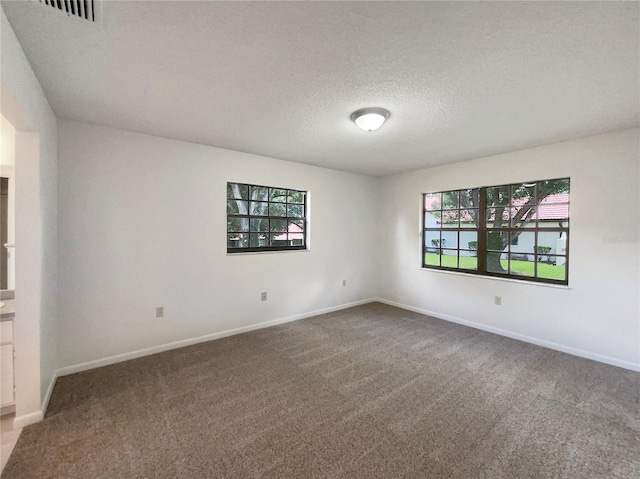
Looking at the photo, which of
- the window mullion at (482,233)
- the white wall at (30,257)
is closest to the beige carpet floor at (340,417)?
the white wall at (30,257)

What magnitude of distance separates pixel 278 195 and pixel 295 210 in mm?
379

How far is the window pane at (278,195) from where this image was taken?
415 centimetres

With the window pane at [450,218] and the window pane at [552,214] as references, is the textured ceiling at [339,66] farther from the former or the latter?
the window pane at [450,218]

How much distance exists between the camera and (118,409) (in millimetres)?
2139

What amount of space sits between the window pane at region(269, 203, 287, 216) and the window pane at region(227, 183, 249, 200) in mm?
415

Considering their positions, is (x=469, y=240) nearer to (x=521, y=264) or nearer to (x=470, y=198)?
(x=470, y=198)

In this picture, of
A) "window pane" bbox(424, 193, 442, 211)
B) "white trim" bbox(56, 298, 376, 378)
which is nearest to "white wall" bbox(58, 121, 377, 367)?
"white trim" bbox(56, 298, 376, 378)

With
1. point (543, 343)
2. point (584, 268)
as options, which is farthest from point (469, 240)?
point (543, 343)

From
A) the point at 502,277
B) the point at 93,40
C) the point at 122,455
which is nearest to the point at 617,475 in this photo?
the point at 502,277

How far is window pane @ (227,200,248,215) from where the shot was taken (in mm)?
3745

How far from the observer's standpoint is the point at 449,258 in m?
4.47

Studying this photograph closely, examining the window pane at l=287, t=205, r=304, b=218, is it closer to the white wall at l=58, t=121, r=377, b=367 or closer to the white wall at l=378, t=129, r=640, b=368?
the white wall at l=58, t=121, r=377, b=367

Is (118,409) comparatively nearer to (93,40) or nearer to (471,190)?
(93,40)

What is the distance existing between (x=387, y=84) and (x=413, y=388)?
2509 millimetres
